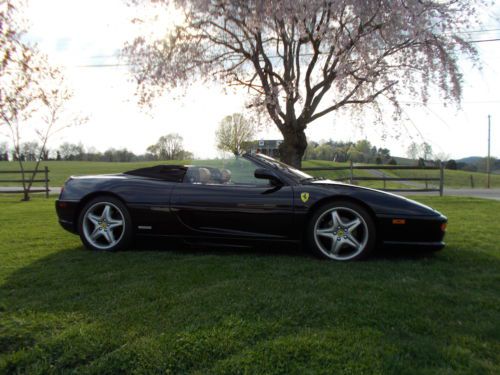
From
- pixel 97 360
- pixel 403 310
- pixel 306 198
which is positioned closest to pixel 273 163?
pixel 306 198

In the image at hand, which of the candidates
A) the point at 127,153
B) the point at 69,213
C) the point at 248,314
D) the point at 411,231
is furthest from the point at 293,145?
the point at 127,153

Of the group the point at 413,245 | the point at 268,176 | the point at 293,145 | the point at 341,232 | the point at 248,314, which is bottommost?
the point at 248,314

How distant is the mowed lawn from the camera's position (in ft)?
5.83

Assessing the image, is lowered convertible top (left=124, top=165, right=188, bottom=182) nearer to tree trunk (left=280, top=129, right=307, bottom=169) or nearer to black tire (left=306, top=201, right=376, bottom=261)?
black tire (left=306, top=201, right=376, bottom=261)

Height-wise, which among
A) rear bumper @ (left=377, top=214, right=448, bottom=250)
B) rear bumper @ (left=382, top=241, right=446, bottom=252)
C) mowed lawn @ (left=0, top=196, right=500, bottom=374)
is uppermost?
rear bumper @ (left=377, top=214, right=448, bottom=250)

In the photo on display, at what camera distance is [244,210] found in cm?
368

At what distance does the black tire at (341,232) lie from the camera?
11.5 feet

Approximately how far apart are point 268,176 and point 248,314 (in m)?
1.69

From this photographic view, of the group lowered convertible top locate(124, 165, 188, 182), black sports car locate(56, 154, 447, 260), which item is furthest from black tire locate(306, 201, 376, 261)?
lowered convertible top locate(124, 165, 188, 182)

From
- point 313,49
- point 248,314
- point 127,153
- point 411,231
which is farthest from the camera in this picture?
point 127,153

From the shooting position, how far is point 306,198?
11.9 ft

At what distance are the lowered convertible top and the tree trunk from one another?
19.0 ft

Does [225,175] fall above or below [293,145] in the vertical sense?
below

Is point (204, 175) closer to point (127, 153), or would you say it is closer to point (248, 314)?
point (248, 314)
